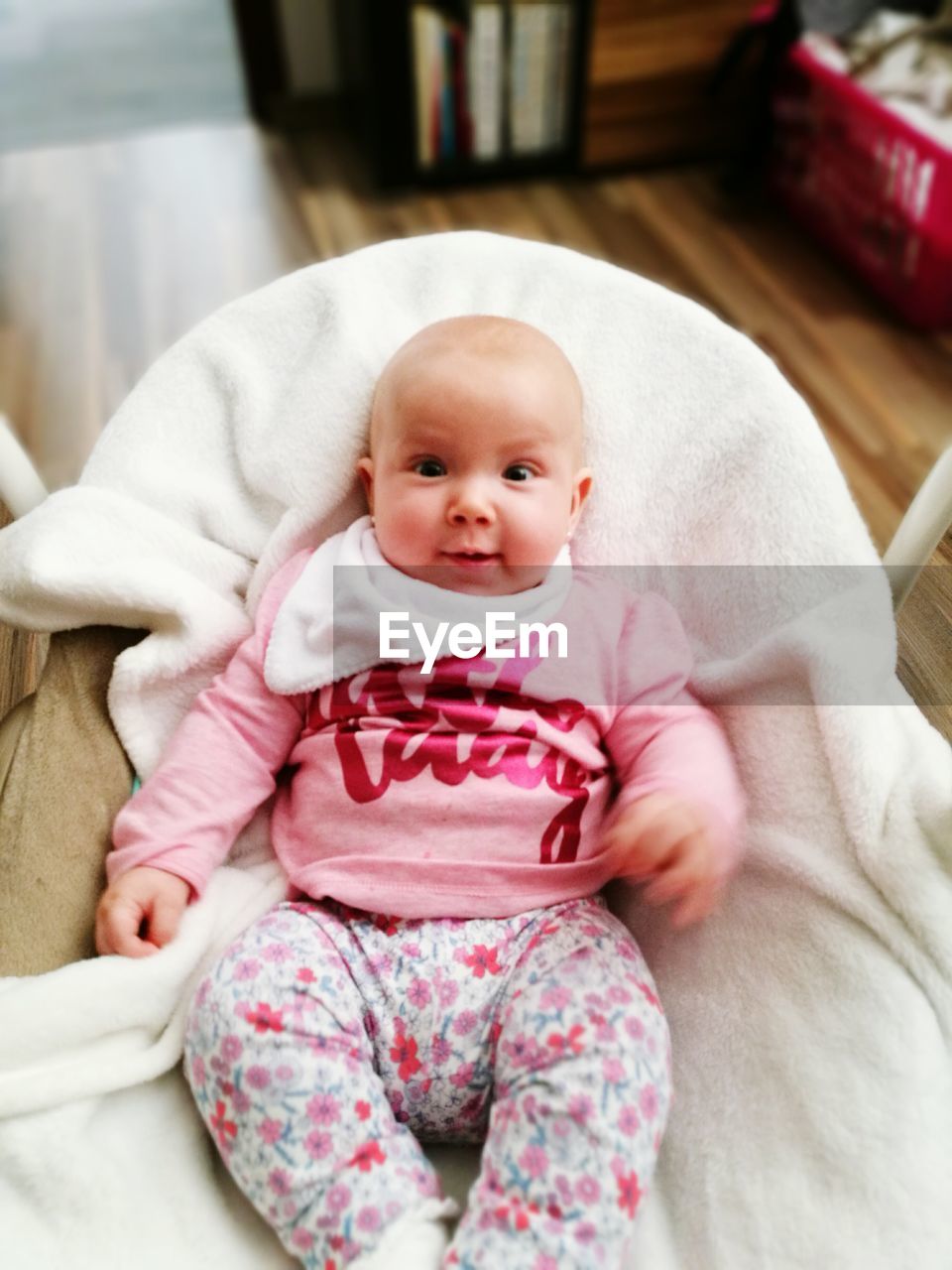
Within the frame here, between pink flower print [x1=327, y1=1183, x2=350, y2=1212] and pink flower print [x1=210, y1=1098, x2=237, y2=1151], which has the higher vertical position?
pink flower print [x1=327, y1=1183, x2=350, y2=1212]

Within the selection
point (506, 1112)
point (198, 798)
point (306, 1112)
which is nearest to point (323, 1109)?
point (306, 1112)

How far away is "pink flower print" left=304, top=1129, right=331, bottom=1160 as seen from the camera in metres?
0.66

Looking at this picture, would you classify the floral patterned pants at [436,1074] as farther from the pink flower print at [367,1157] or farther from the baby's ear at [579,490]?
the baby's ear at [579,490]

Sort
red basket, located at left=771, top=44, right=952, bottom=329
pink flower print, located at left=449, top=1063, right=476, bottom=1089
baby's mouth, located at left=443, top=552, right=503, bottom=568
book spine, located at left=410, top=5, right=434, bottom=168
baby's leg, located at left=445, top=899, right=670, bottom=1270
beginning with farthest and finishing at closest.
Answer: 1. book spine, located at left=410, top=5, right=434, bottom=168
2. red basket, located at left=771, top=44, right=952, bottom=329
3. baby's mouth, located at left=443, top=552, right=503, bottom=568
4. pink flower print, located at left=449, top=1063, right=476, bottom=1089
5. baby's leg, located at left=445, top=899, right=670, bottom=1270

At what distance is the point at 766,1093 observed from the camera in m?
0.73

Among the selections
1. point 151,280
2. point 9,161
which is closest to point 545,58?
point 151,280

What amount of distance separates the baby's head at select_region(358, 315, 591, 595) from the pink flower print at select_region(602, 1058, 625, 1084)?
366mm

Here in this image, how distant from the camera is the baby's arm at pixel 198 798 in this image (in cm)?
77

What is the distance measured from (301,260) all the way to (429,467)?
1.61 metres

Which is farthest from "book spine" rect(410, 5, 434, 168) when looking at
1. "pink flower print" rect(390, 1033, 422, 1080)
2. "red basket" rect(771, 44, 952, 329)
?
"pink flower print" rect(390, 1033, 422, 1080)

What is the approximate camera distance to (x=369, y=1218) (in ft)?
2.09

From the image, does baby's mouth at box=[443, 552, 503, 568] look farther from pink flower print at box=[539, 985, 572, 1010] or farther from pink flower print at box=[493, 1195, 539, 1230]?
pink flower print at box=[493, 1195, 539, 1230]

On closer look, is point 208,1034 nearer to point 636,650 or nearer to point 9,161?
point 636,650

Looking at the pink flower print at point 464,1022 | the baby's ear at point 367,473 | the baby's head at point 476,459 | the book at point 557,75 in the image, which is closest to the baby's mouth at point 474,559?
the baby's head at point 476,459
